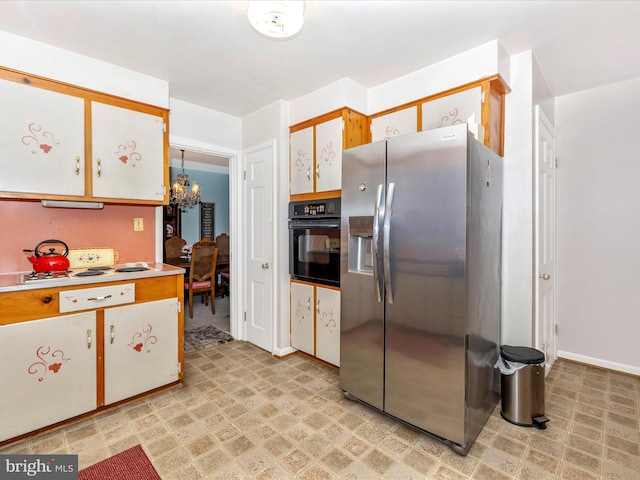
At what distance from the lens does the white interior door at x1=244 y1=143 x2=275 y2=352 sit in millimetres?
3191

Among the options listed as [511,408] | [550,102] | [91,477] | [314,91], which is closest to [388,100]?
[314,91]

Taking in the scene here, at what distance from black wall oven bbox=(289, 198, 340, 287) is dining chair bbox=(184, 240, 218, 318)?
2042mm

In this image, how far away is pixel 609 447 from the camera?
5.93ft

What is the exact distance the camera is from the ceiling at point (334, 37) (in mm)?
1798

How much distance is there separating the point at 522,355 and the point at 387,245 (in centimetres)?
114

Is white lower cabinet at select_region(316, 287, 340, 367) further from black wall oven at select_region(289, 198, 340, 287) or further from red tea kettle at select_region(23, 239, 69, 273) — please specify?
red tea kettle at select_region(23, 239, 69, 273)

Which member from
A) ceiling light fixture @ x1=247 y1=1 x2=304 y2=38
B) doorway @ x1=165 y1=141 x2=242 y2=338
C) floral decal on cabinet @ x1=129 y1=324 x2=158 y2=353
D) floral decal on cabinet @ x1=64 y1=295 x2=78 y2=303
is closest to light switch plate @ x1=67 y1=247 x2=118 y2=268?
doorway @ x1=165 y1=141 x2=242 y2=338

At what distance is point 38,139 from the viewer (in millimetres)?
2102

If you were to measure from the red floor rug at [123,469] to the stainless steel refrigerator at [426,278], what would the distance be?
1.28 m

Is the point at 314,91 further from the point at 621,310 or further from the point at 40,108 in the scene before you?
the point at 621,310

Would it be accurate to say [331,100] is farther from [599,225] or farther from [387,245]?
[599,225]

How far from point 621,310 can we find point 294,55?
11.1 ft

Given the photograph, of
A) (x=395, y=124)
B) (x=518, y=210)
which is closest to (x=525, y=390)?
A: (x=518, y=210)

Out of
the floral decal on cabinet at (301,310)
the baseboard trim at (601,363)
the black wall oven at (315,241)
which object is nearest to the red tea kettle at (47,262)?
the black wall oven at (315,241)
